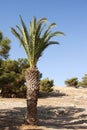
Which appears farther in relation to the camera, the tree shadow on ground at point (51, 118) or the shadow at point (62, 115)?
the shadow at point (62, 115)

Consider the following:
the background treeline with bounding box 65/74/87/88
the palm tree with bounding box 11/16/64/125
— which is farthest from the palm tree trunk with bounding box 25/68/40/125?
the background treeline with bounding box 65/74/87/88

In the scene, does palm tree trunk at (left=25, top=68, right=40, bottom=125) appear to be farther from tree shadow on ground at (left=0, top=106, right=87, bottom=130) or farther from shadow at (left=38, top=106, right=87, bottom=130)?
shadow at (left=38, top=106, right=87, bottom=130)

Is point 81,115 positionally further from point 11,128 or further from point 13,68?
point 13,68

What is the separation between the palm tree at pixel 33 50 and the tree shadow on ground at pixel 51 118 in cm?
152

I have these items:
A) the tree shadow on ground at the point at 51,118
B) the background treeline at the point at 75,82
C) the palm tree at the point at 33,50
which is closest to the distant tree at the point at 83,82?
the background treeline at the point at 75,82

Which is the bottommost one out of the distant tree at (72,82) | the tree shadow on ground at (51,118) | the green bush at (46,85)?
the tree shadow on ground at (51,118)

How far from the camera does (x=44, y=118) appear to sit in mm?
30797

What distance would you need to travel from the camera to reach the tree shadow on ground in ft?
84.2

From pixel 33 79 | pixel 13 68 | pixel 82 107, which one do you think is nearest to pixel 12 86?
pixel 13 68

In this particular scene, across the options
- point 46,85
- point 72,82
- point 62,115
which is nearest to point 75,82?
point 72,82

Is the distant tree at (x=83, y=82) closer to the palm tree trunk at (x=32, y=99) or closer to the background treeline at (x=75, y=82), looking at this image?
the background treeline at (x=75, y=82)

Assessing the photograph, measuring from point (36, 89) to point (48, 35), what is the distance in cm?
407

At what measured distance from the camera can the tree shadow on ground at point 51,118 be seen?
2566 cm

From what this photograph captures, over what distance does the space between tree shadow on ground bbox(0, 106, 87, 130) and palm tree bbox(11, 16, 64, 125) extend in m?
1.52
